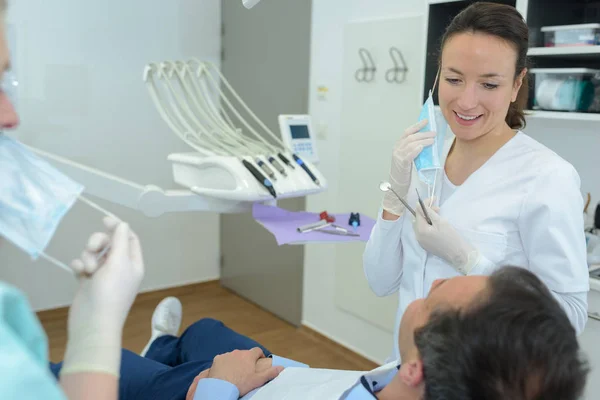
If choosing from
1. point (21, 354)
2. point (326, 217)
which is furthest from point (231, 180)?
point (21, 354)

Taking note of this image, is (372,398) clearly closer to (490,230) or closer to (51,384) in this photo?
(490,230)

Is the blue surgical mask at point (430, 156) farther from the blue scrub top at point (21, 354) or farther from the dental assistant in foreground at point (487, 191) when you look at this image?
the blue scrub top at point (21, 354)

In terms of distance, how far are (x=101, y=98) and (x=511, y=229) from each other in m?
2.77

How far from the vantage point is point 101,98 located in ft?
11.3

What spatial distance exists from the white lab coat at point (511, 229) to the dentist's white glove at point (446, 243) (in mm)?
31

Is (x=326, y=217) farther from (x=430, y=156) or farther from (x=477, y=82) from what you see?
(x=477, y=82)

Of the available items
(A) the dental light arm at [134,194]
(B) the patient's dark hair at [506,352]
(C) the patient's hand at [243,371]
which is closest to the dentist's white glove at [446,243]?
(B) the patient's dark hair at [506,352]

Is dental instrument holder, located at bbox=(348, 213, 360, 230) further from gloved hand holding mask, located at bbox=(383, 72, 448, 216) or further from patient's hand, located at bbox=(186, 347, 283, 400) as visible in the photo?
patient's hand, located at bbox=(186, 347, 283, 400)

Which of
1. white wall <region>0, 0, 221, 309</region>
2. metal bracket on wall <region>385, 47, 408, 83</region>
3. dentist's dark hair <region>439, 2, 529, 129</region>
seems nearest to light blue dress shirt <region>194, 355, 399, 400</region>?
dentist's dark hair <region>439, 2, 529, 129</region>

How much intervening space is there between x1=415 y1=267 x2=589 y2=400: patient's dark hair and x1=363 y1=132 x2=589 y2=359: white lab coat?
0.34m

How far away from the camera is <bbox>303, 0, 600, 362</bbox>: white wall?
9.59ft

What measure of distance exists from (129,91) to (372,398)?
2.91 meters

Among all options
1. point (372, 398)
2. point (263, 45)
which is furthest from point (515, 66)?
point (263, 45)

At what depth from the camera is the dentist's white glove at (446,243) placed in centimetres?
136
